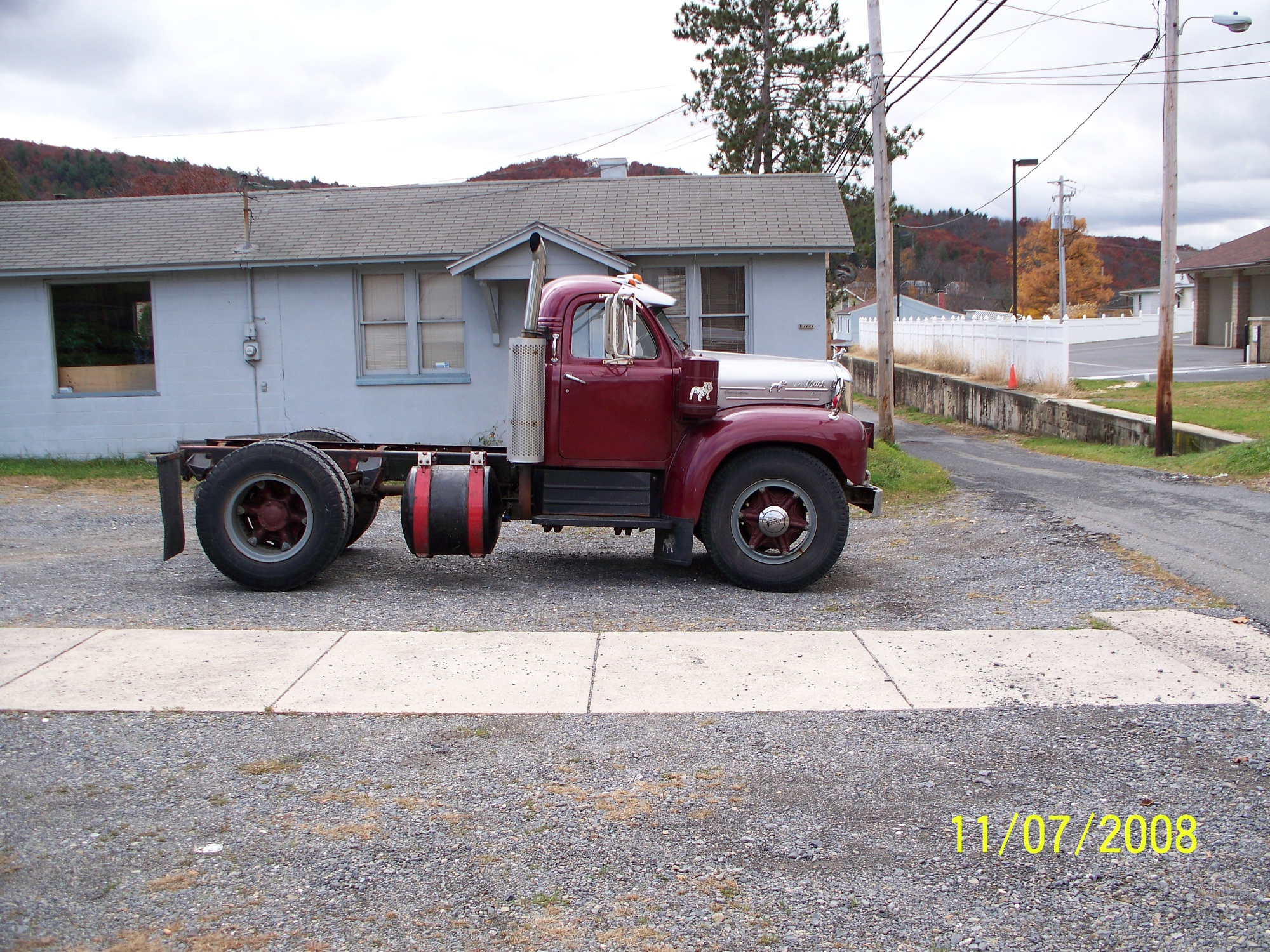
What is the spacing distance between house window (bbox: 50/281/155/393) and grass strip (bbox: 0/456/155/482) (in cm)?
110

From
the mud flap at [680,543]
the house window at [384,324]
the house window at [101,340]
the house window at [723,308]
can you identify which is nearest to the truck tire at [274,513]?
the mud flap at [680,543]

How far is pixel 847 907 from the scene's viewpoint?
366 cm

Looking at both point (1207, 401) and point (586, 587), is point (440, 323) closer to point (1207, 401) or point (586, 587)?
point (586, 587)

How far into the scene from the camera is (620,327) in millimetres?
7777

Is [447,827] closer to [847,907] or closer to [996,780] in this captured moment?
[847,907]

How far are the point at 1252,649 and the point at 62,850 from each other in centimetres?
618

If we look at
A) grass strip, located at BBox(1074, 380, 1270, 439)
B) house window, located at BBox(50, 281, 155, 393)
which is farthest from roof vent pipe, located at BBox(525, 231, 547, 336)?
grass strip, located at BBox(1074, 380, 1270, 439)

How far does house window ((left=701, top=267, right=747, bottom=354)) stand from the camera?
15523 millimetres

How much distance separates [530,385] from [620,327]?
805 millimetres

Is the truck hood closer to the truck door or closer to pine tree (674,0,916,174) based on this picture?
the truck door

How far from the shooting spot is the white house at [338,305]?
50.6 feet

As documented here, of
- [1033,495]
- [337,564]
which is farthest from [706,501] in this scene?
[1033,495]

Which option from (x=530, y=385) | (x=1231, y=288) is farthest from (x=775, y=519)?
(x=1231, y=288)
